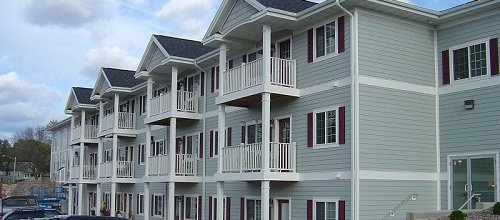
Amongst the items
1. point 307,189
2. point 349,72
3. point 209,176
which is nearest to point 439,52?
point 349,72

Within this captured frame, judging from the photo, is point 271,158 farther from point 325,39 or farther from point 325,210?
point 325,39

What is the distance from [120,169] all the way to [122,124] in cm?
272

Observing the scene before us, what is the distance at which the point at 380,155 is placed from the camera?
19.9 meters

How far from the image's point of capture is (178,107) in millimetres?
30484

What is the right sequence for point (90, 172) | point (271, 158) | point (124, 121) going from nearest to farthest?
point (271, 158), point (124, 121), point (90, 172)

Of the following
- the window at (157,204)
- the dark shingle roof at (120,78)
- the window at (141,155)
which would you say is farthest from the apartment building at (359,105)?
the dark shingle roof at (120,78)

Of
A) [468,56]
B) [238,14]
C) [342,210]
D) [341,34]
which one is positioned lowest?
[342,210]

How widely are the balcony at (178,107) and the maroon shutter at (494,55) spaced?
14.8 meters

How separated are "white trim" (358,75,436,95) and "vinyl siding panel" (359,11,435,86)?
0.11 m

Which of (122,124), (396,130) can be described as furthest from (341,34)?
(122,124)

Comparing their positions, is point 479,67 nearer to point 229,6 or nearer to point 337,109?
point 337,109

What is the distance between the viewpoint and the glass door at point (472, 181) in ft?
63.2

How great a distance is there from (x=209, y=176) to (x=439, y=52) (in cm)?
1226

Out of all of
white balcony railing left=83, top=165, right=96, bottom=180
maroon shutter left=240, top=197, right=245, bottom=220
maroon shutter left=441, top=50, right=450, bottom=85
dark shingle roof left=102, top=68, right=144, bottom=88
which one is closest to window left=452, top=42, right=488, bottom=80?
maroon shutter left=441, top=50, right=450, bottom=85
